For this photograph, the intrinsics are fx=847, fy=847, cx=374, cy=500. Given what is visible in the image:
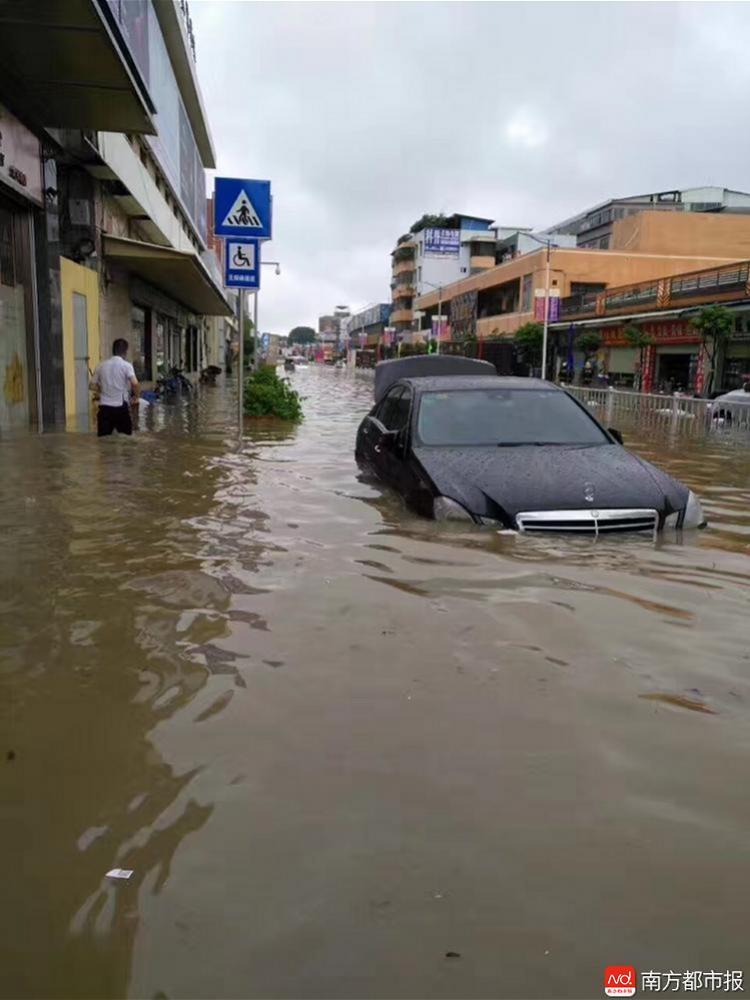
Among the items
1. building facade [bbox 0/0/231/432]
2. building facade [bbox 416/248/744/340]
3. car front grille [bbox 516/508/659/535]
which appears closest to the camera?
car front grille [bbox 516/508/659/535]

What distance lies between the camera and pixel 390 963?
6.02 feet

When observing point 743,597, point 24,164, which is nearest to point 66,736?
point 743,597

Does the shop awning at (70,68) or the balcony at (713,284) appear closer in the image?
the shop awning at (70,68)

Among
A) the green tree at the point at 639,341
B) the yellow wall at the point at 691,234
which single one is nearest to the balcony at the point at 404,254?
the yellow wall at the point at 691,234

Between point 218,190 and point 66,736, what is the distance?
29.1 feet

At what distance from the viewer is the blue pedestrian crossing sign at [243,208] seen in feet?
34.3

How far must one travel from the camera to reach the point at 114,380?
10.6 m

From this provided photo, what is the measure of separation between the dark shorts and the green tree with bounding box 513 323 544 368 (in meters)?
36.6

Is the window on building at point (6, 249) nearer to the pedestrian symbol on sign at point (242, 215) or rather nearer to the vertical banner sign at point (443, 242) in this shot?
the pedestrian symbol on sign at point (242, 215)

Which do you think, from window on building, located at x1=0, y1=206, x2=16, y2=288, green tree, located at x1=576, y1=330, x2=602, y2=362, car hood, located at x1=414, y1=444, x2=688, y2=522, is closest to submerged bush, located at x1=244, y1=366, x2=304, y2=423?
window on building, located at x1=0, y1=206, x2=16, y2=288

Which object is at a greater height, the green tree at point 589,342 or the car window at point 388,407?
the green tree at point 589,342

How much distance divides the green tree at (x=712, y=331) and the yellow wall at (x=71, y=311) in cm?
2166

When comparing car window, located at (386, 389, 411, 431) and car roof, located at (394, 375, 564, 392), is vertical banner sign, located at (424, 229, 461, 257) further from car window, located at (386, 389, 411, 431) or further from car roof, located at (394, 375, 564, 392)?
car roof, located at (394, 375, 564, 392)

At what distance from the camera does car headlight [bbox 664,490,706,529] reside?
5643 millimetres
